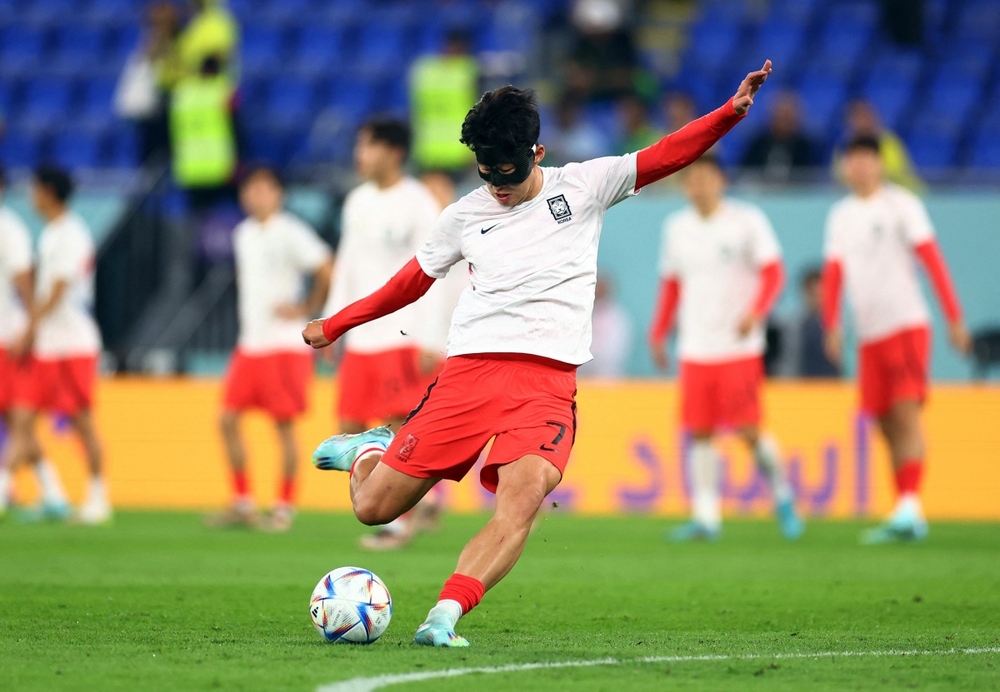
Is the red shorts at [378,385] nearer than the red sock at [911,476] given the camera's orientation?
Yes

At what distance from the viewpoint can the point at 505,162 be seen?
Answer: 603 cm

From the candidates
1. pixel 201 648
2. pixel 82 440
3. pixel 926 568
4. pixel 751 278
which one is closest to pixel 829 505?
pixel 751 278

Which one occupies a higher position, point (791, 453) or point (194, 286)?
point (194, 286)

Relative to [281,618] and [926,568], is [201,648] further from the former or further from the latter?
[926,568]

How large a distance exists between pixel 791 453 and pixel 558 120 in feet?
16.8

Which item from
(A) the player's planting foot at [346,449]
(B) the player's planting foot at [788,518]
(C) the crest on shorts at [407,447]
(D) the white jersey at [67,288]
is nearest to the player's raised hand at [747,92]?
(C) the crest on shorts at [407,447]

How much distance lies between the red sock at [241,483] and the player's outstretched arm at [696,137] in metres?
6.82

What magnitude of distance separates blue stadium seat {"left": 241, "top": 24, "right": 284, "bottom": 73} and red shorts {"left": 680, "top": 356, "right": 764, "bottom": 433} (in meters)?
10.5

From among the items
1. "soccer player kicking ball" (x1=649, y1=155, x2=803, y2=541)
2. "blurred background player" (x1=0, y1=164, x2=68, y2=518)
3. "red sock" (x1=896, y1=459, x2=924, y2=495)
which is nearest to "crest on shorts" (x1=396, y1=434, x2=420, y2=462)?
"soccer player kicking ball" (x1=649, y1=155, x2=803, y2=541)

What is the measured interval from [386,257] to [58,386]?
353 cm

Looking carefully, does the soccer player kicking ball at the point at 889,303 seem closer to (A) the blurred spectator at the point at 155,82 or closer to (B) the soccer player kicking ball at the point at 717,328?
(B) the soccer player kicking ball at the point at 717,328

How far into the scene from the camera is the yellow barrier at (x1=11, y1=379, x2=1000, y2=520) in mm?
13992

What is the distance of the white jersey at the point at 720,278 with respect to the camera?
460 inches

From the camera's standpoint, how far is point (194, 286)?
1723 centimetres
